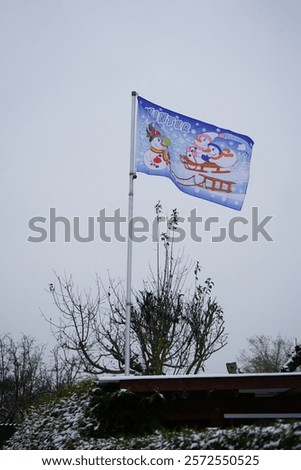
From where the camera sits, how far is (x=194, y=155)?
1290 cm

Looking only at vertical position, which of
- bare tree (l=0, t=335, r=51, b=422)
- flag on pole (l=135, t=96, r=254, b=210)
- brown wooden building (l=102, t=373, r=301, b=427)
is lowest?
bare tree (l=0, t=335, r=51, b=422)

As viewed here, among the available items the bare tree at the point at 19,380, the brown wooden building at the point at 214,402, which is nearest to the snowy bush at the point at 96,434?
the brown wooden building at the point at 214,402

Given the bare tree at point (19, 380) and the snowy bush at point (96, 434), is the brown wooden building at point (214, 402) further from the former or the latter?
the bare tree at point (19, 380)

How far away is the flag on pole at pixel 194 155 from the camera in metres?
12.6

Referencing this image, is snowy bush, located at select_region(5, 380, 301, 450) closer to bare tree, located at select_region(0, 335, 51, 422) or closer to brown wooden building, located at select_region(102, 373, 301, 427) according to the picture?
brown wooden building, located at select_region(102, 373, 301, 427)

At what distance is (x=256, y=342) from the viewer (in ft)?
270

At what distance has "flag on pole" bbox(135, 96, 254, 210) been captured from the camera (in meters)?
12.6

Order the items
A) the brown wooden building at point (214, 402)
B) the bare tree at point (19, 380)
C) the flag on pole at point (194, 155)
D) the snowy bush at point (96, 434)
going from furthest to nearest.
A: the bare tree at point (19, 380) < the flag on pole at point (194, 155) < the brown wooden building at point (214, 402) < the snowy bush at point (96, 434)

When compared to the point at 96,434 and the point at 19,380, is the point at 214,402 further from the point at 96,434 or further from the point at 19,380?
the point at 19,380

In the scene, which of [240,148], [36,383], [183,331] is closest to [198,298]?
[183,331]

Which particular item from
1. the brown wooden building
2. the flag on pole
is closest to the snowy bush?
the brown wooden building

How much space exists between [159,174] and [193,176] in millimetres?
781
